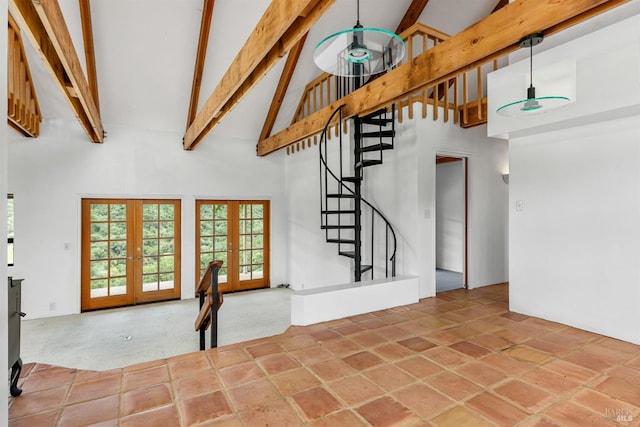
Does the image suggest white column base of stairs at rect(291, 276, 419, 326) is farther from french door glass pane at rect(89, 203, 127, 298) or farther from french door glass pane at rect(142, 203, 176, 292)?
french door glass pane at rect(89, 203, 127, 298)

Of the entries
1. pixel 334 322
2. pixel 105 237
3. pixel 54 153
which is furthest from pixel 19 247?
pixel 334 322

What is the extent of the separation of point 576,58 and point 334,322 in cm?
355

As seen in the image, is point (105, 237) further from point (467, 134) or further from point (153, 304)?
point (467, 134)

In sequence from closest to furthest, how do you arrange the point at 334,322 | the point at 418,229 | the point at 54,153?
the point at 334,322 → the point at 418,229 → the point at 54,153

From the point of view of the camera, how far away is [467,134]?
529cm

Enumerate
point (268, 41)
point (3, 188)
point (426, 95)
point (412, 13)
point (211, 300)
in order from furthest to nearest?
1. point (412, 13)
2. point (426, 95)
3. point (211, 300)
4. point (268, 41)
5. point (3, 188)

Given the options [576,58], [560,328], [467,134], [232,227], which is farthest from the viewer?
[232,227]

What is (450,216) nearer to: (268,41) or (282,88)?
(282,88)

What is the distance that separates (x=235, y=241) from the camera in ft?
24.1

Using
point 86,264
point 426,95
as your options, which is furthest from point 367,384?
point 86,264

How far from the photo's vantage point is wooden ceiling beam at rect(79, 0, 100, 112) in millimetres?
4312

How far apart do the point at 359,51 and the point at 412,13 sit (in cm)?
450

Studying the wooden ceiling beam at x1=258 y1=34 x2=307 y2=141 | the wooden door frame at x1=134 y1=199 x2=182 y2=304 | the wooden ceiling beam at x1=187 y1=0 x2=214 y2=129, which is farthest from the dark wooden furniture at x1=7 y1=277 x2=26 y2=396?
the wooden ceiling beam at x1=258 y1=34 x2=307 y2=141

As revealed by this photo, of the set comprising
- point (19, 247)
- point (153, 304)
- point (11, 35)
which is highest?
point (11, 35)
